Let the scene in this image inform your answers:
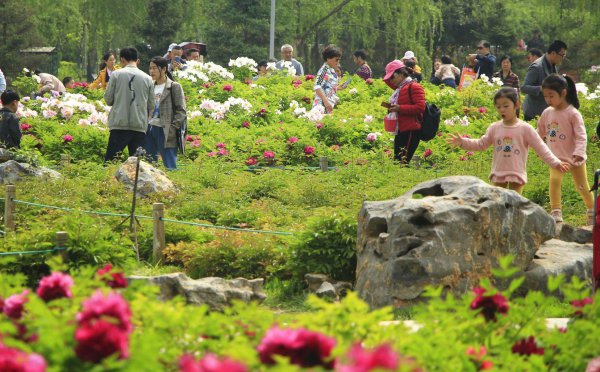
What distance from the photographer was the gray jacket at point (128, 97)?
12.6m

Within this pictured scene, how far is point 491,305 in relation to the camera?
4.54 m

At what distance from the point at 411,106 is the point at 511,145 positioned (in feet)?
12.2

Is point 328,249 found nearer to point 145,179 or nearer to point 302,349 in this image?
point 145,179

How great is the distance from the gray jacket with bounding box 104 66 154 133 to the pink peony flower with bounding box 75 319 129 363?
375 inches

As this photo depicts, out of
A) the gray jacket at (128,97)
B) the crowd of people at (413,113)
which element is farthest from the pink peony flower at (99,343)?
the gray jacket at (128,97)

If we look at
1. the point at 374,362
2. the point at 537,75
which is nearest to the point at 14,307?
the point at 374,362

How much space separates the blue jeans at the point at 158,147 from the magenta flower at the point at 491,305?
9.08m

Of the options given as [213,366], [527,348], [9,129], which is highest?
[213,366]

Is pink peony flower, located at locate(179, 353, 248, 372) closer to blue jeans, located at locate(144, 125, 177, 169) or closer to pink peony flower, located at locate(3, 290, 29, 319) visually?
pink peony flower, located at locate(3, 290, 29, 319)

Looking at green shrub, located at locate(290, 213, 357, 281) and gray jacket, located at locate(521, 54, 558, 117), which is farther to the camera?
gray jacket, located at locate(521, 54, 558, 117)

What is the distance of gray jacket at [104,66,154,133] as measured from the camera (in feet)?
41.3

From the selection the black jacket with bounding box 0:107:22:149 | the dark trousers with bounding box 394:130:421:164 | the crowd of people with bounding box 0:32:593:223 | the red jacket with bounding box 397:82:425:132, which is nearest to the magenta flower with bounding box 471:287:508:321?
the crowd of people with bounding box 0:32:593:223

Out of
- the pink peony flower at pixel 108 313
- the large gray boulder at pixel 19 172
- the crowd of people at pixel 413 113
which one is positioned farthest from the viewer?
the large gray boulder at pixel 19 172

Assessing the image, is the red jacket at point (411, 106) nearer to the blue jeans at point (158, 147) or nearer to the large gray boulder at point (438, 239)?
the blue jeans at point (158, 147)
